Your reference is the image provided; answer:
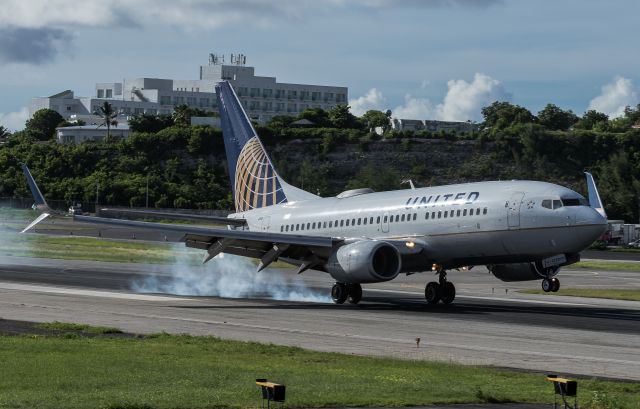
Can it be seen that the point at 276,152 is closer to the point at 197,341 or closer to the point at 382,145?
the point at 382,145

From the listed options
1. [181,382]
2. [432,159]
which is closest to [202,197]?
[432,159]

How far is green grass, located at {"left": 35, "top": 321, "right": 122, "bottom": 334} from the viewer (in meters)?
33.1

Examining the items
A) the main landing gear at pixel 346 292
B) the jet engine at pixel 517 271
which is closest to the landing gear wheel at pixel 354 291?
the main landing gear at pixel 346 292

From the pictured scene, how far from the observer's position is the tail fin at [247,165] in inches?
2137

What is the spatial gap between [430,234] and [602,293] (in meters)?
16.4

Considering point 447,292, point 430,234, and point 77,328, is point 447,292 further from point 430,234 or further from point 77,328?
point 77,328

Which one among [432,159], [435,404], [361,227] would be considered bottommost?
[435,404]

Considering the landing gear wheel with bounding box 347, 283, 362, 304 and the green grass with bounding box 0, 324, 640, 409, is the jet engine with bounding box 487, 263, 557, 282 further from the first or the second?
the green grass with bounding box 0, 324, 640, 409

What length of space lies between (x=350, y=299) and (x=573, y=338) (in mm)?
14733

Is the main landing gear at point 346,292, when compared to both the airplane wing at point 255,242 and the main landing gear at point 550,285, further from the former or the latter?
the main landing gear at point 550,285

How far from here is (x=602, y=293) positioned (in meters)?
57.2

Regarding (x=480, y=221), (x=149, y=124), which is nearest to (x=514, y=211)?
(x=480, y=221)

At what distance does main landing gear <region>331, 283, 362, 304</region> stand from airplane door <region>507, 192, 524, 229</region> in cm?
734

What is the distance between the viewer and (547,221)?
136ft
